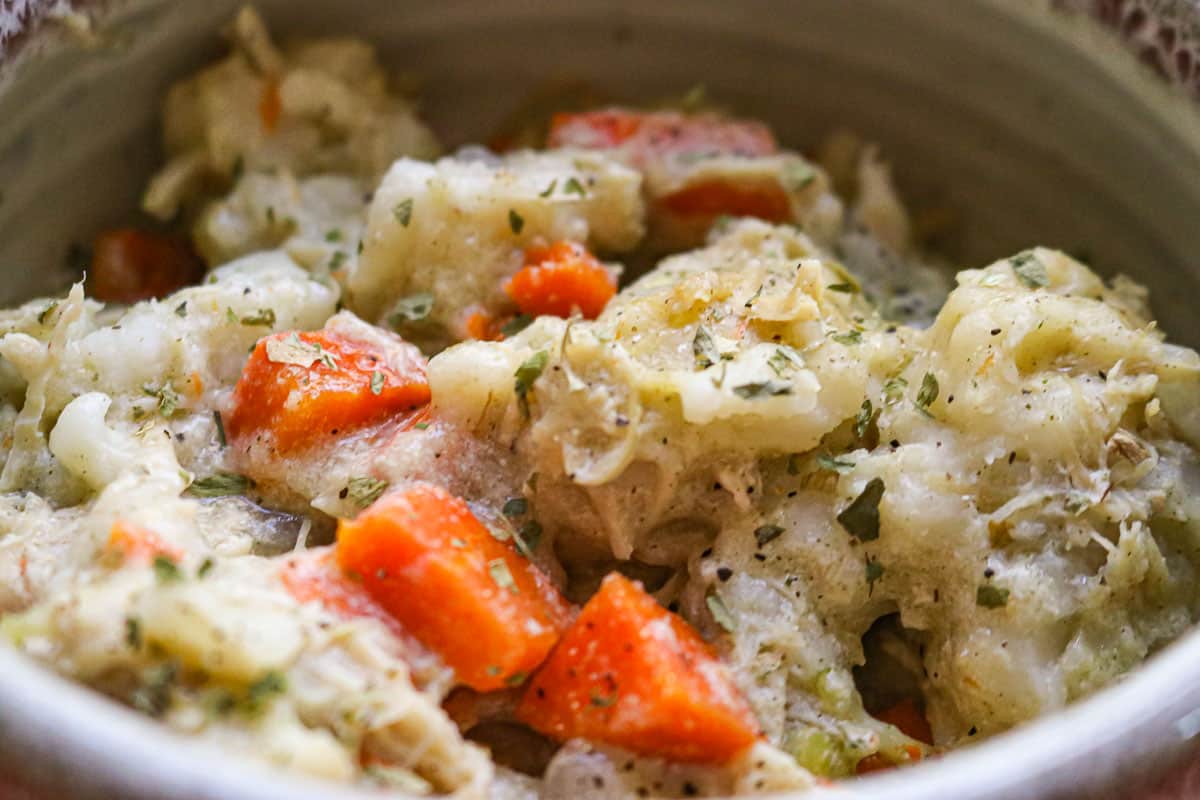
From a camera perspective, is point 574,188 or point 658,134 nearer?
point 574,188

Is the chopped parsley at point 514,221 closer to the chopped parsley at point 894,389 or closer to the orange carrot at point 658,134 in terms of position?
the orange carrot at point 658,134

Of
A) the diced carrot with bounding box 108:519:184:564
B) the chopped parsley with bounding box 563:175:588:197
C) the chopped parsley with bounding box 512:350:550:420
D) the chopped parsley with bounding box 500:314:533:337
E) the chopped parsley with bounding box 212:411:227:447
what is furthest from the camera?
the chopped parsley with bounding box 563:175:588:197

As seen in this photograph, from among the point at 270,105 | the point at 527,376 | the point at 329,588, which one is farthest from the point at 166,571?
the point at 270,105

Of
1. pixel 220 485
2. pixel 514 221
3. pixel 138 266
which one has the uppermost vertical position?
pixel 514 221

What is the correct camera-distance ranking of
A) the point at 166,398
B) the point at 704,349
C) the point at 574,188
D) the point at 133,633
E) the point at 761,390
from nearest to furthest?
the point at 133,633, the point at 761,390, the point at 704,349, the point at 166,398, the point at 574,188

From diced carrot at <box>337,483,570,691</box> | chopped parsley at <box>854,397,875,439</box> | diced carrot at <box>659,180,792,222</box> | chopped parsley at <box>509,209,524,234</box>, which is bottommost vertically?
diced carrot at <box>337,483,570,691</box>

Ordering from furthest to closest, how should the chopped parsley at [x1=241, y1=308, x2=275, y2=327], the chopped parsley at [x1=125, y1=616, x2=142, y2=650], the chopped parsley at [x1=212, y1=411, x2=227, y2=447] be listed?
the chopped parsley at [x1=241, y1=308, x2=275, y2=327] < the chopped parsley at [x1=212, y1=411, x2=227, y2=447] < the chopped parsley at [x1=125, y1=616, x2=142, y2=650]

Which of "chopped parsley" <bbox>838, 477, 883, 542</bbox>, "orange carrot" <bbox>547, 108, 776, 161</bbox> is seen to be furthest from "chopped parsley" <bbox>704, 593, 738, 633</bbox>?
"orange carrot" <bbox>547, 108, 776, 161</bbox>

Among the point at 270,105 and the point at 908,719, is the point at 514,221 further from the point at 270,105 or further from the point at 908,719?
the point at 908,719

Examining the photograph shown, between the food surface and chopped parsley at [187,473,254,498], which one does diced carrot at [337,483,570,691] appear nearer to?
the food surface
